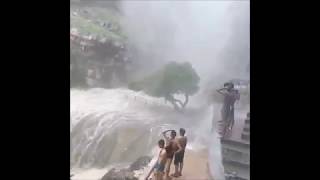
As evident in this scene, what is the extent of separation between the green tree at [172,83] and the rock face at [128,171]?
0.44m

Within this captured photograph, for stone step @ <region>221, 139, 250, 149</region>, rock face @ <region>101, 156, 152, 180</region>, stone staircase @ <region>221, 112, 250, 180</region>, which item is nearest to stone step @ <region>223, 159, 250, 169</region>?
stone staircase @ <region>221, 112, 250, 180</region>

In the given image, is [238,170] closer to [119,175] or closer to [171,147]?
[171,147]

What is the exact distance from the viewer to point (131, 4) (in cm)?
308

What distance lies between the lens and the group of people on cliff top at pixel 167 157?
3.00 metres

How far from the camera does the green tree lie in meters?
3.04

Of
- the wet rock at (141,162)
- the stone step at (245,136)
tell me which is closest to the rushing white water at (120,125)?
the wet rock at (141,162)

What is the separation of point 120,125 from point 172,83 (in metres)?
0.48

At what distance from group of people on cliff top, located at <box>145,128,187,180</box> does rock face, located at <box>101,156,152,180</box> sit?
8 cm

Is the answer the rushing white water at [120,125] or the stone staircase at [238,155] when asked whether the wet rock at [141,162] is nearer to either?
the rushing white water at [120,125]

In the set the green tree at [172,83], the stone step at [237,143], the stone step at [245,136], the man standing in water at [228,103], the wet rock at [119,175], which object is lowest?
the wet rock at [119,175]

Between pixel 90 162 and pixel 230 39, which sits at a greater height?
pixel 230 39
